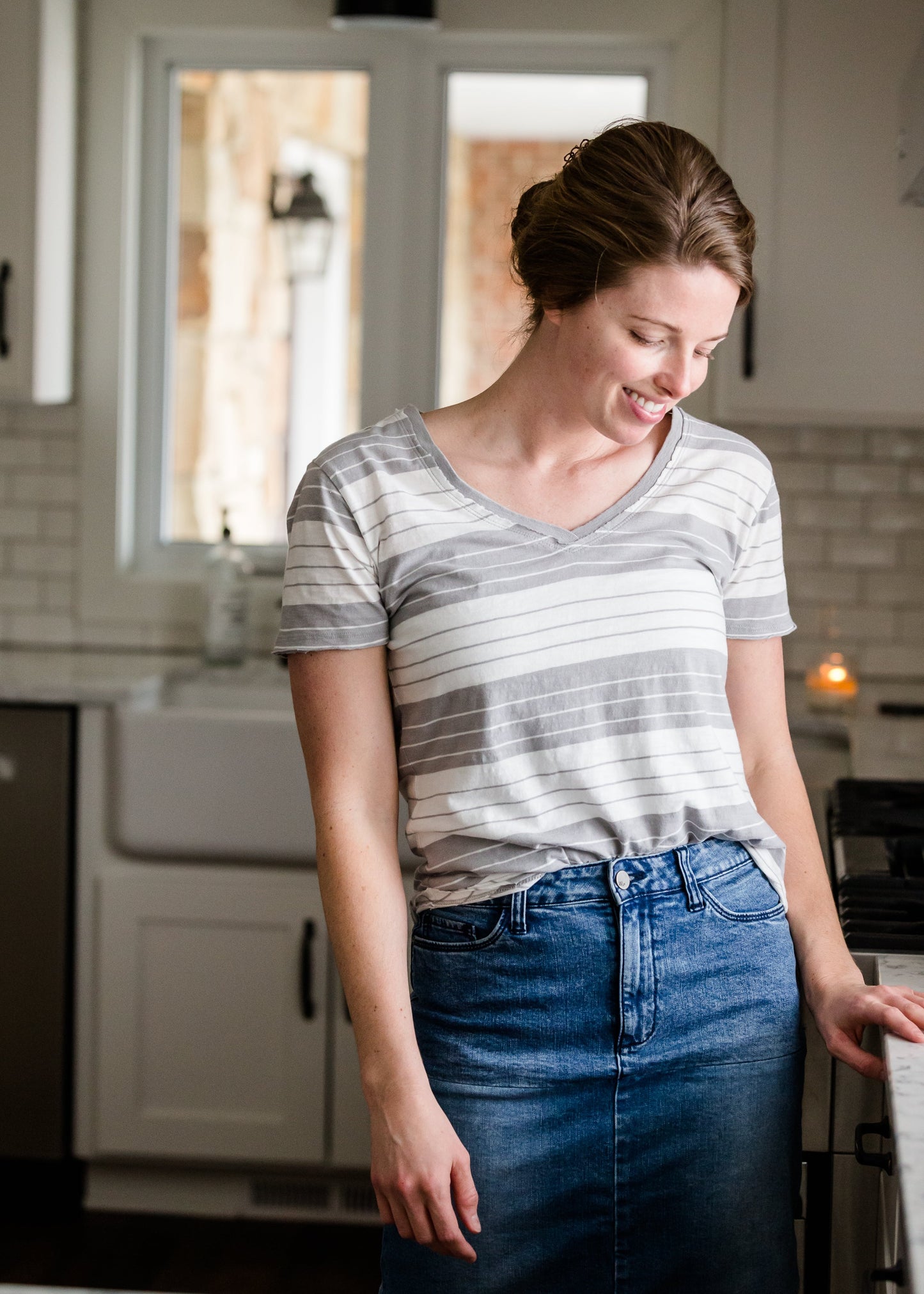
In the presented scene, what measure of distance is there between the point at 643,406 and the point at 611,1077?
1.80 ft

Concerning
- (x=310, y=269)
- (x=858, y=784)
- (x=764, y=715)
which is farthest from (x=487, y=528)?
(x=310, y=269)

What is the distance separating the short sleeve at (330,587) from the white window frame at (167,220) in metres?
1.91

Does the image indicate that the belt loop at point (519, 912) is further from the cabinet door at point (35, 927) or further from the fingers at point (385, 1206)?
the cabinet door at point (35, 927)

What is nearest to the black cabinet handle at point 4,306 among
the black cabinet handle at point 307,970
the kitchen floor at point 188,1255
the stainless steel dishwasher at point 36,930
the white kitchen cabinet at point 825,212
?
the stainless steel dishwasher at point 36,930

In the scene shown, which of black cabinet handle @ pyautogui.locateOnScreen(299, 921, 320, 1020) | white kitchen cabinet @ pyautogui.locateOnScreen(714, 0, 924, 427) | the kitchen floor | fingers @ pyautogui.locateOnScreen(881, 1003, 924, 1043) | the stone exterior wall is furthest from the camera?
the stone exterior wall

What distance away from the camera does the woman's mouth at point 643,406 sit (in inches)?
45.5

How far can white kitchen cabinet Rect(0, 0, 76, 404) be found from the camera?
2791mm

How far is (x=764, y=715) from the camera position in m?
1.31

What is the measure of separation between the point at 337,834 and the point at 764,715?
0.42 metres

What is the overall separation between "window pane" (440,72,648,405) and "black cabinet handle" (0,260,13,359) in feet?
3.03

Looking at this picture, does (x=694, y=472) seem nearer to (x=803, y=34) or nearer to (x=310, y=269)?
(x=803, y=34)

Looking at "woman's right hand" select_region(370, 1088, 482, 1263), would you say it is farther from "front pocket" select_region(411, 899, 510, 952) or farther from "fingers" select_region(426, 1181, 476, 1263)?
"front pocket" select_region(411, 899, 510, 952)

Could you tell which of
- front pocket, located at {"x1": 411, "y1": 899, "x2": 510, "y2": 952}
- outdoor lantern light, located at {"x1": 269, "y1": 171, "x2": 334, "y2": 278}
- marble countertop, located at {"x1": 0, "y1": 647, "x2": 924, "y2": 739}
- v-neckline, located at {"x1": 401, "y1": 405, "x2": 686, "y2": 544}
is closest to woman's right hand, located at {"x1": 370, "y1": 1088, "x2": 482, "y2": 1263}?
front pocket, located at {"x1": 411, "y1": 899, "x2": 510, "y2": 952}

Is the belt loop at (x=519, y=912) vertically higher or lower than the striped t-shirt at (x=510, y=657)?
lower
